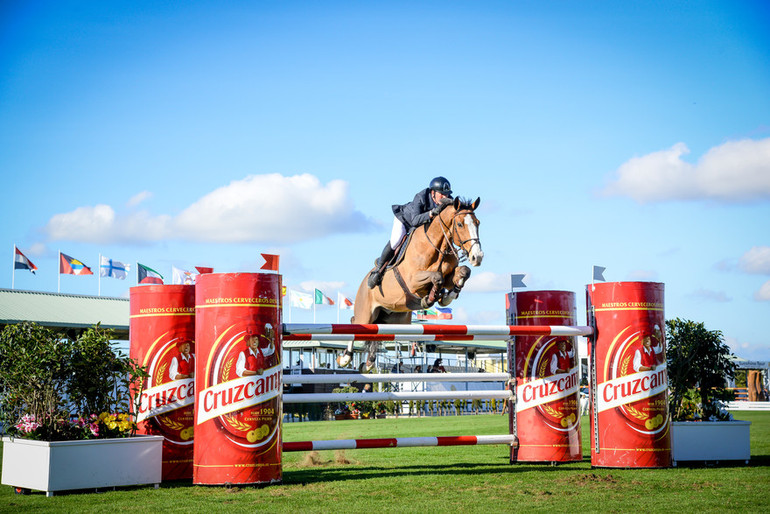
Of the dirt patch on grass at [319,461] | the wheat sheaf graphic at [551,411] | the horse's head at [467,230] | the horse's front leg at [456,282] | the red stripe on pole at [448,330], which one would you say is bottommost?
the dirt patch on grass at [319,461]

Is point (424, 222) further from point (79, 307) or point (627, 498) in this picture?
point (79, 307)

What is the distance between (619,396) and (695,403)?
3.77ft

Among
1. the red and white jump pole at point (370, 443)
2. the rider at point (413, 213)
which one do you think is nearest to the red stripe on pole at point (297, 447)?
the red and white jump pole at point (370, 443)

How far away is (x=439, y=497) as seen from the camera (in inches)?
192

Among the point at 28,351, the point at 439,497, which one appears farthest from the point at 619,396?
the point at 28,351

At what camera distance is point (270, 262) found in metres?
6.08

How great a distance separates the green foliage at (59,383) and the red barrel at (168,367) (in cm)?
23

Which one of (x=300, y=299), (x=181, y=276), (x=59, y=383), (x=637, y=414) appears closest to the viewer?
(x=59, y=383)

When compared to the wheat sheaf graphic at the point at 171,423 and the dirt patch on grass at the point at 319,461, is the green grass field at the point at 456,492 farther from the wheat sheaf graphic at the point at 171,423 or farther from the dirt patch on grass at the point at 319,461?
the wheat sheaf graphic at the point at 171,423

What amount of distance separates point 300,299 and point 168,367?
23.9 m

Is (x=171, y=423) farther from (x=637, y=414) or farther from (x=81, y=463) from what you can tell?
(x=637, y=414)

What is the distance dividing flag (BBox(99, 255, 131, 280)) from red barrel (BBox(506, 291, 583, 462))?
861 inches

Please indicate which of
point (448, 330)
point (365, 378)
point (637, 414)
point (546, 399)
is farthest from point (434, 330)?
point (637, 414)

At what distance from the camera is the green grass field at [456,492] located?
450 centimetres
